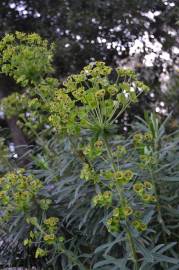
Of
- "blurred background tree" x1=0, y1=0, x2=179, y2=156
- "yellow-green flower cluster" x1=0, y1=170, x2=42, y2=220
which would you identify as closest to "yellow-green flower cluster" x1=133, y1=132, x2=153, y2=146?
"yellow-green flower cluster" x1=0, y1=170, x2=42, y2=220

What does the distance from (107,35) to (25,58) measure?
172 inches

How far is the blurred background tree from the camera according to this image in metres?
6.38

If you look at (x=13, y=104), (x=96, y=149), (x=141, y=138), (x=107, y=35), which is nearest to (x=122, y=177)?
(x=96, y=149)

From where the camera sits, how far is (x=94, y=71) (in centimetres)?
205

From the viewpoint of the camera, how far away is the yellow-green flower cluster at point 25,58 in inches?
97.3

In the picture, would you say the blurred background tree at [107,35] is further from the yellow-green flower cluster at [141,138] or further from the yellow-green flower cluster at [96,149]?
the yellow-green flower cluster at [96,149]

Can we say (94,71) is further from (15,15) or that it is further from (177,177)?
(15,15)

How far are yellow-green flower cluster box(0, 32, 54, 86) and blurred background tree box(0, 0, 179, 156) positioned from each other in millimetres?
3494

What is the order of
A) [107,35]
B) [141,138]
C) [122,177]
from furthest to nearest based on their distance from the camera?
[107,35]
[141,138]
[122,177]

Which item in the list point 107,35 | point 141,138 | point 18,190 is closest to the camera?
point 18,190

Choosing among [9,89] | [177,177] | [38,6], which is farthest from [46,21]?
[177,177]

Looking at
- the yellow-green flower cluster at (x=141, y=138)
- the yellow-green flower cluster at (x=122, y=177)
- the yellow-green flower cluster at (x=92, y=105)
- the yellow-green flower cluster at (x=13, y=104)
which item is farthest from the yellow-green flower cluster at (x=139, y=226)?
the yellow-green flower cluster at (x=13, y=104)

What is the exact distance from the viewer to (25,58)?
8.17 feet

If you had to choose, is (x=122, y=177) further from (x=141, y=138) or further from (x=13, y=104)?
(x=13, y=104)
